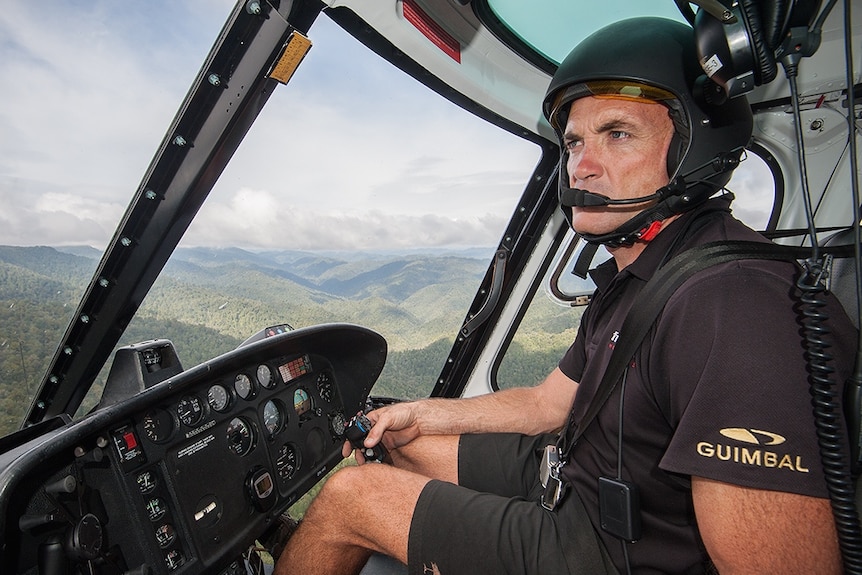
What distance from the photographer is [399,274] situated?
9.03 feet

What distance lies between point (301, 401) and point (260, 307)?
0.49 m

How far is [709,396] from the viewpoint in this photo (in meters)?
0.88

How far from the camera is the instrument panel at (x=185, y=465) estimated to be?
3.59ft

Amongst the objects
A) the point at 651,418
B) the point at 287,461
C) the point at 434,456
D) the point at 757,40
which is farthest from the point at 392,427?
the point at 757,40

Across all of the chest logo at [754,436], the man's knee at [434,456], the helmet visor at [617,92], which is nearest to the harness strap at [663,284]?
the chest logo at [754,436]

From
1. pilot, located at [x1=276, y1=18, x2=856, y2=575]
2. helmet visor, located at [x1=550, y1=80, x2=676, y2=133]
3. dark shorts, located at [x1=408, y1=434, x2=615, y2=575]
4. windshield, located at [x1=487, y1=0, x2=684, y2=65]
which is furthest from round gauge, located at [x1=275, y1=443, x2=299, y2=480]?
windshield, located at [x1=487, y1=0, x2=684, y2=65]

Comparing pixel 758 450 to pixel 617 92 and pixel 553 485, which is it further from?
pixel 617 92

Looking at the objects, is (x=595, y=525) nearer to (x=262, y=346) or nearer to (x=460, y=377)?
(x=262, y=346)

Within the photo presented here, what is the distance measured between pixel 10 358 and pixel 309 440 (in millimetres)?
1097

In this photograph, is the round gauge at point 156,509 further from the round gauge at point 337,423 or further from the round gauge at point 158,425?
the round gauge at point 337,423

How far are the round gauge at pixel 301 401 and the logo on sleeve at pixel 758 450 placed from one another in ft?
5.40

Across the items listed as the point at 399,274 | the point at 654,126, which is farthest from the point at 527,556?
the point at 399,274

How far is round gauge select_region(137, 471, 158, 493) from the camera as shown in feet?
4.59

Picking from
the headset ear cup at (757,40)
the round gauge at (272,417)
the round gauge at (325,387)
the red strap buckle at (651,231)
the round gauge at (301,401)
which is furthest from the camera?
the round gauge at (325,387)
